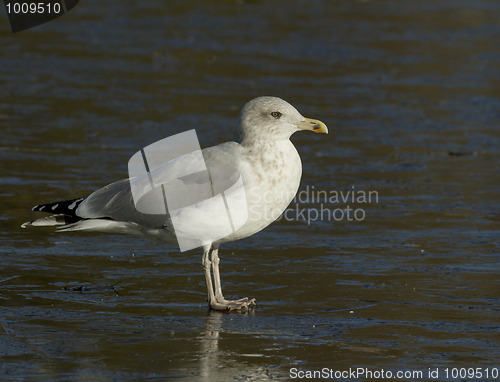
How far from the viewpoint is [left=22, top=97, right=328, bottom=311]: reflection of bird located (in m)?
5.77

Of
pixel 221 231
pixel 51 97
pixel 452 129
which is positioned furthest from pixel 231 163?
pixel 51 97

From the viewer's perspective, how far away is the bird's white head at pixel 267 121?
19.7ft

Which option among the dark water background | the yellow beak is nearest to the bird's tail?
the dark water background

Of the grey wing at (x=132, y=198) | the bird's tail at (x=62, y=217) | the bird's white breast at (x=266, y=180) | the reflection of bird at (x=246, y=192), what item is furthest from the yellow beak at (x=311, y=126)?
the bird's tail at (x=62, y=217)

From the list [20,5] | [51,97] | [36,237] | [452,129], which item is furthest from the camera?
[20,5]

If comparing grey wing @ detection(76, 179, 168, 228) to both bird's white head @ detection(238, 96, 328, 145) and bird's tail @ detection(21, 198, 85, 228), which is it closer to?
bird's tail @ detection(21, 198, 85, 228)

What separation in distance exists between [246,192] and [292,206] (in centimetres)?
275

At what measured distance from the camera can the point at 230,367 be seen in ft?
15.4

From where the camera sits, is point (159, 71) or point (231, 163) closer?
point (231, 163)

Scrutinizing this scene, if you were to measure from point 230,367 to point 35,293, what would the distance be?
1765mm

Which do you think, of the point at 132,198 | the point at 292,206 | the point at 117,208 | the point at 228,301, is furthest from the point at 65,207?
the point at 292,206

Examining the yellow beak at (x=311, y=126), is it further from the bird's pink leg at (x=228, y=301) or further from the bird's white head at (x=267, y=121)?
the bird's pink leg at (x=228, y=301)

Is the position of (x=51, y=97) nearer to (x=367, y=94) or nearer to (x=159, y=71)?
(x=159, y=71)

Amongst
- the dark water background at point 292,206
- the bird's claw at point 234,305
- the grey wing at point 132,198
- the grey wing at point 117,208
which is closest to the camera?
the dark water background at point 292,206
